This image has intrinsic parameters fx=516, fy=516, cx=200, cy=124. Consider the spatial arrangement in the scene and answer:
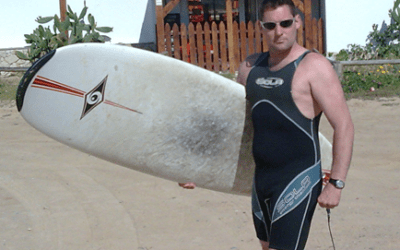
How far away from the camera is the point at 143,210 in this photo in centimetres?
446

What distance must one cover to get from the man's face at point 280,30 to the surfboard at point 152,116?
0.62 metres

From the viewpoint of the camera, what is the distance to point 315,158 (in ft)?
7.78

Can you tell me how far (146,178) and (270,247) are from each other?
2964 millimetres

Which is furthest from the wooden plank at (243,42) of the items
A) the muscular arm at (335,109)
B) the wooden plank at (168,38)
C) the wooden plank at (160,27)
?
the muscular arm at (335,109)

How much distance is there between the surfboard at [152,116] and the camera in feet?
9.68

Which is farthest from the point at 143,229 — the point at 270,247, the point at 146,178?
the point at 270,247

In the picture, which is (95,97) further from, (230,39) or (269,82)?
(230,39)

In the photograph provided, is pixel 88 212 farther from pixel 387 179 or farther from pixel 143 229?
pixel 387 179

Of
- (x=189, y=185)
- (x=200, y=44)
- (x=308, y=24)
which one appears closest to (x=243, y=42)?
(x=200, y=44)

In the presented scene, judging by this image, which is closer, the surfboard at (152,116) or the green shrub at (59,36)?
the surfboard at (152,116)

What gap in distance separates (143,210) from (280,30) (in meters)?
2.59

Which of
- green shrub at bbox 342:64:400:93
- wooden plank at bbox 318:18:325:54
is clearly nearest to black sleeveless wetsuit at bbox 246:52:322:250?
green shrub at bbox 342:64:400:93

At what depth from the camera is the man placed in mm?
2221

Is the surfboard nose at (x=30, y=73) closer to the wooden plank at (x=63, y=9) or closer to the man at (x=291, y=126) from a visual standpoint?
the man at (x=291, y=126)
